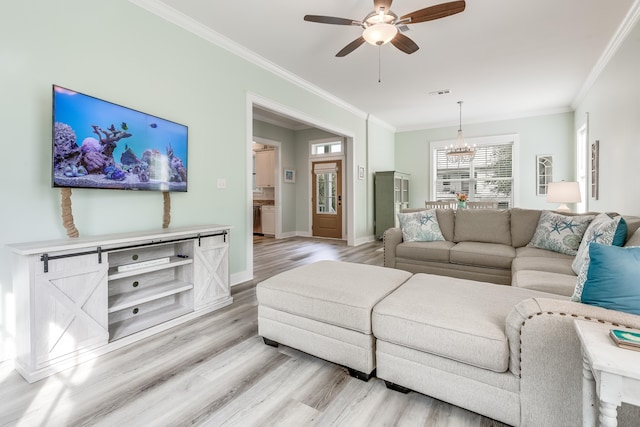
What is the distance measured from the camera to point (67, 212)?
212 centimetres

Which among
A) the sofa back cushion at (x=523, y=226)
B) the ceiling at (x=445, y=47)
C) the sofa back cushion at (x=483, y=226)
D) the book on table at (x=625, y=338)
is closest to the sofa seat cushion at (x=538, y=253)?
the sofa back cushion at (x=523, y=226)

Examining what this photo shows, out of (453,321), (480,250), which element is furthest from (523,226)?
(453,321)

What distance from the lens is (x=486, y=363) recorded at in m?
1.32

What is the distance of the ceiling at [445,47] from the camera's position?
9.25 feet

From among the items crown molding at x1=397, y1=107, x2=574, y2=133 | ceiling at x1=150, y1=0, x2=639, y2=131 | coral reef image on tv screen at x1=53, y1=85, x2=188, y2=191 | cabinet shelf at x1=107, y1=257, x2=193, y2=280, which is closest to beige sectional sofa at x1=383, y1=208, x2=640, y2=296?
ceiling at x1=150, y1=0, x2=639, y2=131

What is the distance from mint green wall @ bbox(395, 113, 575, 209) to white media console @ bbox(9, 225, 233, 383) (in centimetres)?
620

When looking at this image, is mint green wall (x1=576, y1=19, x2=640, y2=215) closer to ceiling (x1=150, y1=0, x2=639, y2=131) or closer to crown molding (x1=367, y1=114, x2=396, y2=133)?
ceiling (x1=150, y1=0, x2=639, y2=131)

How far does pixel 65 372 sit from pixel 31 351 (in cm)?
22

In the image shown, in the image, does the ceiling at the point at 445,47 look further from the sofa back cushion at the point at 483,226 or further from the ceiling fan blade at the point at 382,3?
the sofa back cushion at the point at 483,226

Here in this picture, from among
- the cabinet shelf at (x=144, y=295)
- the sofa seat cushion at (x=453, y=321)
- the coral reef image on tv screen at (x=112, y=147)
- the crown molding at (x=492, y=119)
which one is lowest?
the cabinet shelf at (x=144, y=295)

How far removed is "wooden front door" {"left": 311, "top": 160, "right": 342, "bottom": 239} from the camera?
7.56 m

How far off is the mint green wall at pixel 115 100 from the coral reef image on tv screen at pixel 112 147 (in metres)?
0.14

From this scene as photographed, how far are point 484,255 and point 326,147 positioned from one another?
5262 millimetres

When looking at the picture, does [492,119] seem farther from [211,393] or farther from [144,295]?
[211,393]
